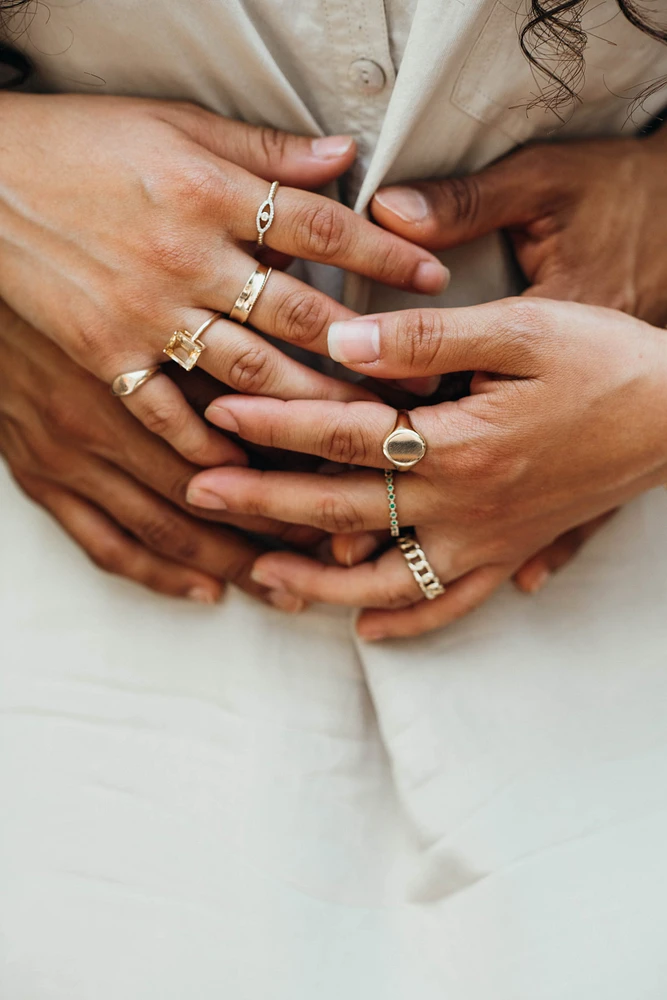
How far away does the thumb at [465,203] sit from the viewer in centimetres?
83

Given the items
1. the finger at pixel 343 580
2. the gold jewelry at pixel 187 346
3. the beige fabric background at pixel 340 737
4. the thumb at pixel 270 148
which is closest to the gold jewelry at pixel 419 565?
the finger at pixel 343 580

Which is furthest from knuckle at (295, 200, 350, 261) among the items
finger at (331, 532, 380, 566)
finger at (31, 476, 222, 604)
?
finger at (31, 476, 222, 604)

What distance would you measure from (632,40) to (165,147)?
19.2 inches

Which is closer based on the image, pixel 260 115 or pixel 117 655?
pixel 260 115

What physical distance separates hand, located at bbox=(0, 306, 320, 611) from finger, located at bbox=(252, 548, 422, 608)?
0.15 feet

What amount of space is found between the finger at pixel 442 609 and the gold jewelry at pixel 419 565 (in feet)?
0.12

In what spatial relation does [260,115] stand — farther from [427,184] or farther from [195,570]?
[195,570]

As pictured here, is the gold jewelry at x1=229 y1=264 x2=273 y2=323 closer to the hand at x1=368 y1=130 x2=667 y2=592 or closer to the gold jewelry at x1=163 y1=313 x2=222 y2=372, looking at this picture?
the gold jewelry at x1=163 y1=313 x2=222 y2=372

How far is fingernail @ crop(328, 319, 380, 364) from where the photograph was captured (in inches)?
Result: 30.9

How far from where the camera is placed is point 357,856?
92cm

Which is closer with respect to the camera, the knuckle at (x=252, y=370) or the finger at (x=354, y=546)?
the knuckle at (x=252, y=370)

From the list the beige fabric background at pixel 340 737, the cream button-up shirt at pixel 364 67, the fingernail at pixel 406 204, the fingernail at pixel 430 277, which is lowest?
the beige fabric background at pixel 340 737

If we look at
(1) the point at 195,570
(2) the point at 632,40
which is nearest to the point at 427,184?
(2) the point at 632,40

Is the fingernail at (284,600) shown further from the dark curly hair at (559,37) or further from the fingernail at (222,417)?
the dark curly hair at (559,37)
